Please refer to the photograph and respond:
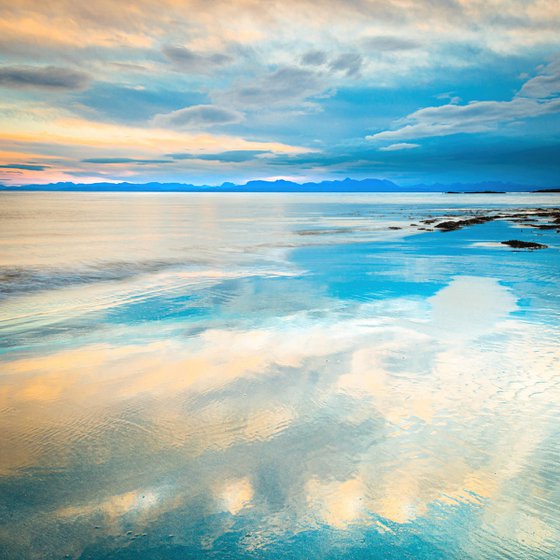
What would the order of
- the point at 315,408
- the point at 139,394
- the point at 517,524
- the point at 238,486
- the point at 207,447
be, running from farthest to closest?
the point at 139,394 → the point at 315,408 → the point at 207,447 → the point at 238,486 → the point at 517,524

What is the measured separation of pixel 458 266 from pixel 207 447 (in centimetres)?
2003

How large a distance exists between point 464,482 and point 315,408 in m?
2.55

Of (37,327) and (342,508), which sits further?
(37,327)

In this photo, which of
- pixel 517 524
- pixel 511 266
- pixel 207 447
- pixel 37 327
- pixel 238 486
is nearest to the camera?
pixel 517 524

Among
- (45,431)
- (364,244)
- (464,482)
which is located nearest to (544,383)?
(464,482)

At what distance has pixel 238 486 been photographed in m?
5.23

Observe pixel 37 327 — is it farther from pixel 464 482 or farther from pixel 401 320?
pixel 464 482

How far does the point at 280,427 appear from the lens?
657cm

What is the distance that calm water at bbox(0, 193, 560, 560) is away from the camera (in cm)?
457

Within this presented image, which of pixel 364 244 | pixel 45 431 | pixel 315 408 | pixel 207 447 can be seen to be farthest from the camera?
pixel 364 244

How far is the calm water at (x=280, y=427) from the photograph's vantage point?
457 cm

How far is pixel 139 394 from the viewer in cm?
767

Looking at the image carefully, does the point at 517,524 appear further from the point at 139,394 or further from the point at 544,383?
the point at 139,394

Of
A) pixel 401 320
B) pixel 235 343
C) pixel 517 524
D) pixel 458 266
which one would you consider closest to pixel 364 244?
pixel 458 266
